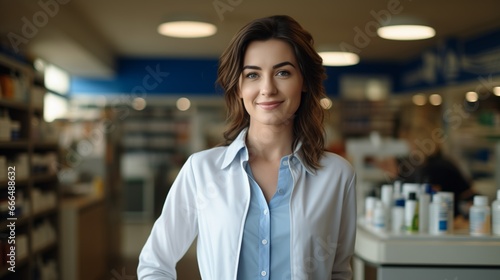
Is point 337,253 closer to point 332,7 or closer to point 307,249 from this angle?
point 307,249

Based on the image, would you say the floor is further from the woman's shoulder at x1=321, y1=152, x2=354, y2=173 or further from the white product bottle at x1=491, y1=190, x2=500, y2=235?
the woman's shoulder at x1=321, y1=152, x2=354, y2=173

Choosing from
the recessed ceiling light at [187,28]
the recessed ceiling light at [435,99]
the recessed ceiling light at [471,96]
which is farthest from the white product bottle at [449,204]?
the recessed ceiling light at [435,99]

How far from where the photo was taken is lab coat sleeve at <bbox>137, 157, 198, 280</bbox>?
1693mm

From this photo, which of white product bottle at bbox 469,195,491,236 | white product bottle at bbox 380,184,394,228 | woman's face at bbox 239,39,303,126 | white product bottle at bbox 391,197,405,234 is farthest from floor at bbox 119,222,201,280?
woman's face at bbox 239,39,303,126

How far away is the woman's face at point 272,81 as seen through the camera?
5.46ft

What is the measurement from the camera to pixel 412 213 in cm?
347

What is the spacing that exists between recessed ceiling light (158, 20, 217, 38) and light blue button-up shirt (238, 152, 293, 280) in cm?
548

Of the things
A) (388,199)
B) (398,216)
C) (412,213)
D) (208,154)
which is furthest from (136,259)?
(208,154)

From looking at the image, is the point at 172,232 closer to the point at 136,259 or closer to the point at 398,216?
the point at 398,216

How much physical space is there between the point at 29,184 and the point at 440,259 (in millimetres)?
3789

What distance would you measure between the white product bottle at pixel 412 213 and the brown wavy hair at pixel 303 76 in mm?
1826

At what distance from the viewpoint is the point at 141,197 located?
41.2 ft

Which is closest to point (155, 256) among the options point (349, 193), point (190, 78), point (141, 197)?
point (349, 193)

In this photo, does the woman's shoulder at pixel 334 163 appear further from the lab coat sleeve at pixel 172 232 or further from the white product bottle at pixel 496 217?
the white product bottle at pixel 496 217
